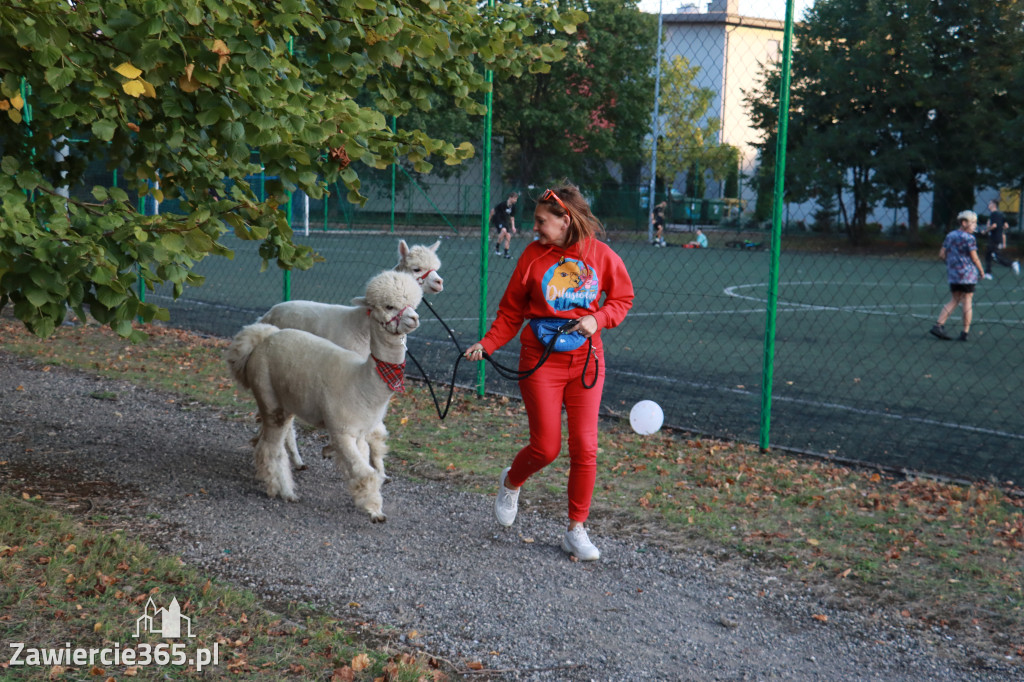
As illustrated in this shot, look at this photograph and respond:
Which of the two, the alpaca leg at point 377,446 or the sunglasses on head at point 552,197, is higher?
the sunglasses on head at point 552,197

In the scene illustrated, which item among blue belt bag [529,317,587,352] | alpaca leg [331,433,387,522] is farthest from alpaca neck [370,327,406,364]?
blue belt bag [529,317,587,352]

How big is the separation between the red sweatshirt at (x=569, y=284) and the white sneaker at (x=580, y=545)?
1031 millimetres

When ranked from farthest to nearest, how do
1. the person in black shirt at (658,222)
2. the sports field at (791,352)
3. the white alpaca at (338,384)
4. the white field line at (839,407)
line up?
1. the person in black shirt at (658,222)
2. the white field line at (839,407)
3. the sports field at (791,352)
4. the white alpaca at (338,384)

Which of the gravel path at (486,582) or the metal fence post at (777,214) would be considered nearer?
the gravel path at (486,582)

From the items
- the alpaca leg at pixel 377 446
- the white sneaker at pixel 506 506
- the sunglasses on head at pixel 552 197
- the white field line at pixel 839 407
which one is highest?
the sunglasses on head at pixel 552 197

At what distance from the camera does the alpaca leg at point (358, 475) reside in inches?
219

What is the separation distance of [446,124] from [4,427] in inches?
651

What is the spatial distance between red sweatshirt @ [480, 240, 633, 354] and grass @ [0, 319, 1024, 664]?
4.78ft

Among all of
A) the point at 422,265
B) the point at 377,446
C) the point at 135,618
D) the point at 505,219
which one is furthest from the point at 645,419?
the point at 505,219

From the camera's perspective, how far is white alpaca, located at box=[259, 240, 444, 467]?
7.06 meters

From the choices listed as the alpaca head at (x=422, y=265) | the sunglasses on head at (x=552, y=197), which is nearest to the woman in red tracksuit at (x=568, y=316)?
the sunglasses on head at (x=552, y=197)

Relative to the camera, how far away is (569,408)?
5.18 metres

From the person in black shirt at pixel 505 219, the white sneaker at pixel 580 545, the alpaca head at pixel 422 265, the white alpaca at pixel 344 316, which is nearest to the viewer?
the white sneaker at pixel 580 545

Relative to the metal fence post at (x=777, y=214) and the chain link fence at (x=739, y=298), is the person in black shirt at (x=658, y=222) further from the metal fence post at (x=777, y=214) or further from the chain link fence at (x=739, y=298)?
the metal fence post at (x=777, y=214)
